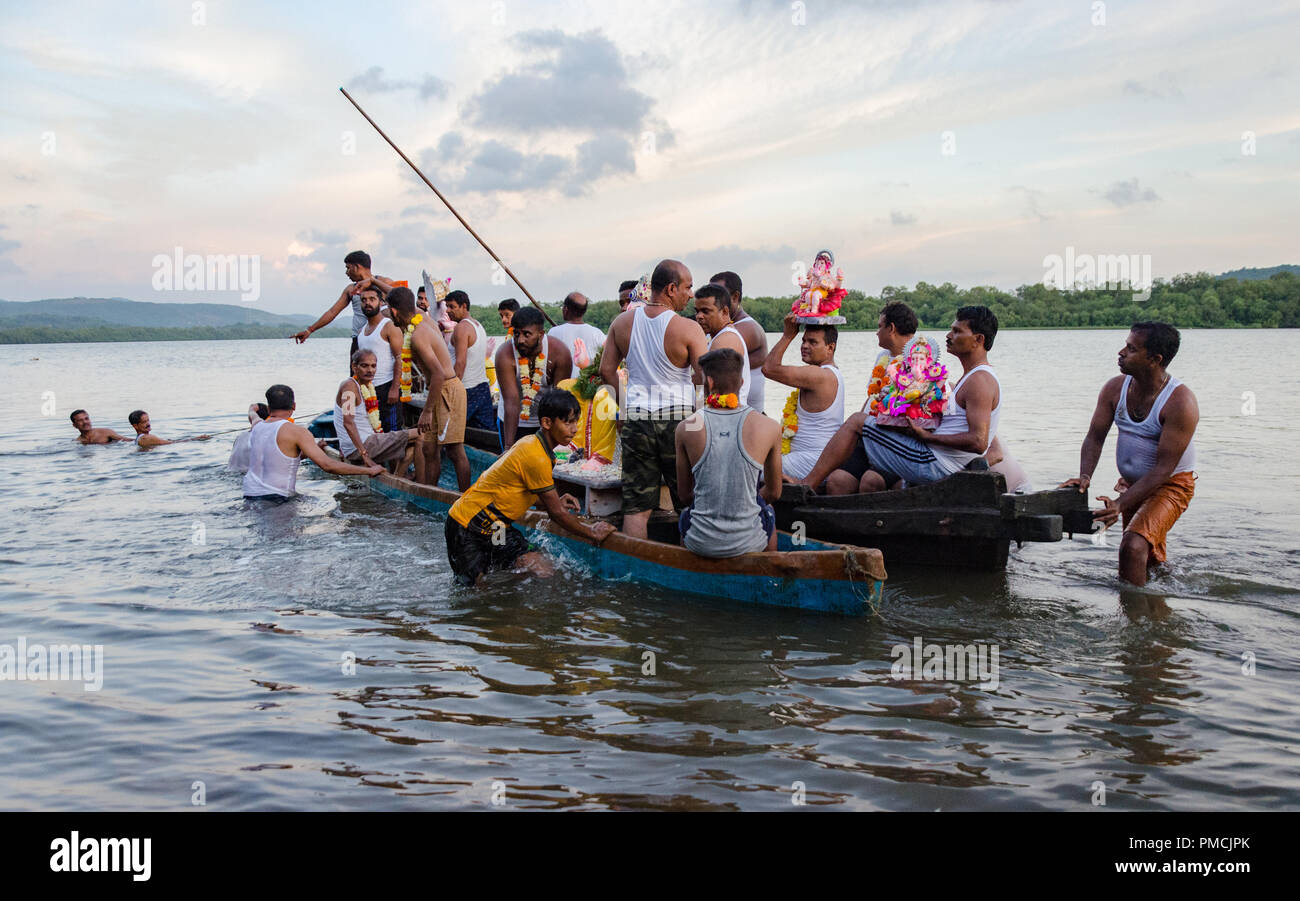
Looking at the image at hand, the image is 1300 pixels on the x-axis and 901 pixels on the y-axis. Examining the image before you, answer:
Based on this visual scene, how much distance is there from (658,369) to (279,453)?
4.88 metres

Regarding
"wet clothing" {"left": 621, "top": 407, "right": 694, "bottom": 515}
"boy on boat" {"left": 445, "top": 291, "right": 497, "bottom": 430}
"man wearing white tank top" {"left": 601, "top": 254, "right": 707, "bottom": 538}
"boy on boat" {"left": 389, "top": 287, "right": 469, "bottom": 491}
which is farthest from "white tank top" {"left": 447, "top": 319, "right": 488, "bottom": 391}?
"wet clothing" {"left": 621, "top": 407, "right": 694, "bottom": 515}

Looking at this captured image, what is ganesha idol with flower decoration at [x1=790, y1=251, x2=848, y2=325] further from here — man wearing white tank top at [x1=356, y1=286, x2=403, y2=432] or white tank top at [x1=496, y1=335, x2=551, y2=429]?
man wearing white tank top at [x1=356, y1=286, x2=403, y2=432]

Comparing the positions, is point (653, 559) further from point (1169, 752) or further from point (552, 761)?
point (1169, 752)

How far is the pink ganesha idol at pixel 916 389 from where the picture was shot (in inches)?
254

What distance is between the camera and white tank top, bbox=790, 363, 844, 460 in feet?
22.9

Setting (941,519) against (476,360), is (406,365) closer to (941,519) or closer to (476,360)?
(476,360)

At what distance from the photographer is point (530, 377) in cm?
890

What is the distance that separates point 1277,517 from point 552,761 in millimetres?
8564

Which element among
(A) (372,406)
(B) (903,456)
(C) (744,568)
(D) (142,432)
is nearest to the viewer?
(C) (744,568)

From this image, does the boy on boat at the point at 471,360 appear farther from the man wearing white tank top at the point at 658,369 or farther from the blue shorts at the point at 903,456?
the blue shorts at the point at 903,456

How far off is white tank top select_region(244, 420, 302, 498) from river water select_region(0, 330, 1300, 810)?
1.92 feet

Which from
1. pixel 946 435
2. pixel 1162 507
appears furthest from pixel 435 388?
pixel 1162 507

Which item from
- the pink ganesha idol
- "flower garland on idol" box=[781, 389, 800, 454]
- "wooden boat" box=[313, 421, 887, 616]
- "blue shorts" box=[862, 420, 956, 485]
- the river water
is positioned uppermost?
the pink ganesha idol
